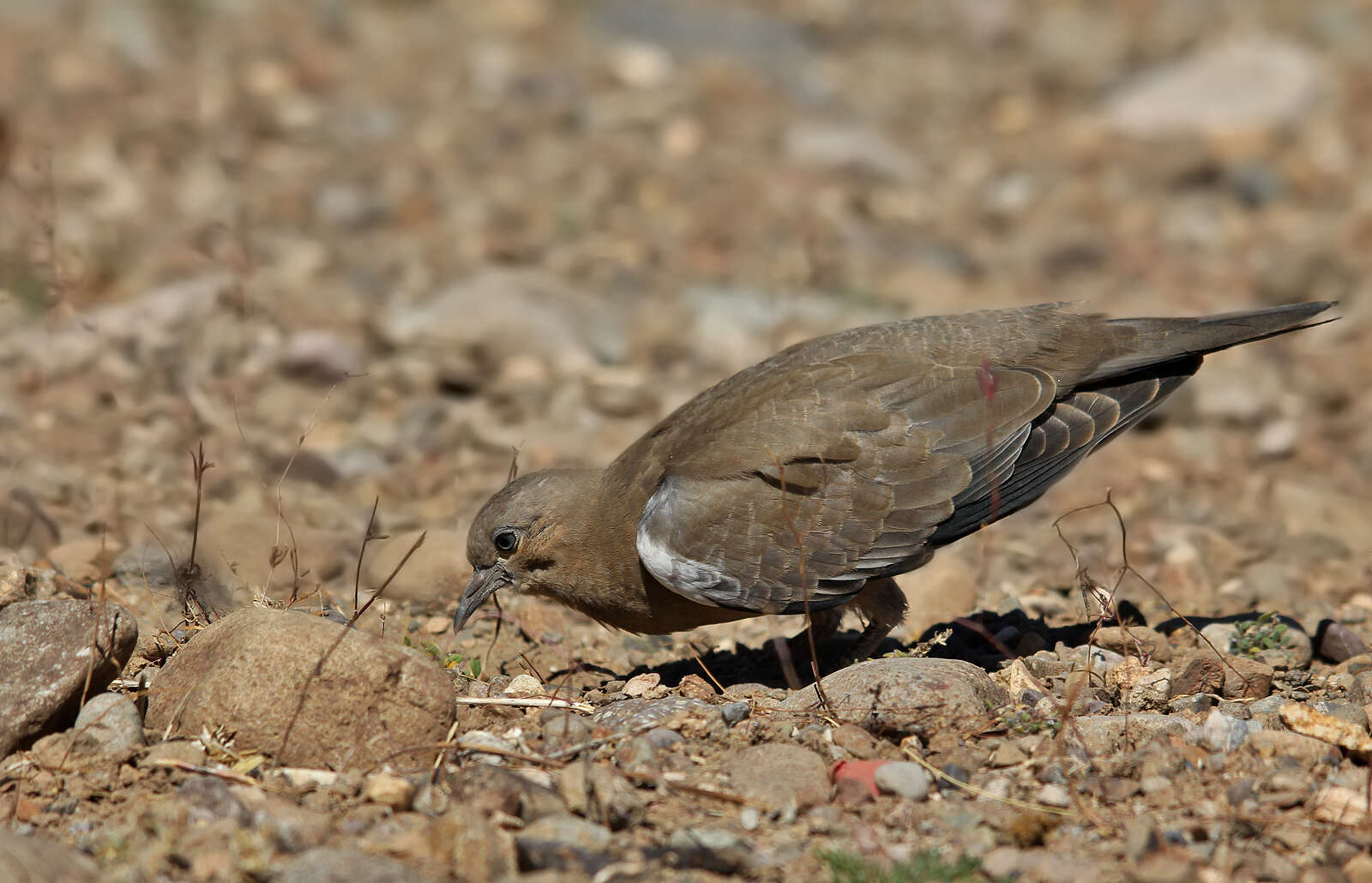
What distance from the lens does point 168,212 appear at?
1121 cm

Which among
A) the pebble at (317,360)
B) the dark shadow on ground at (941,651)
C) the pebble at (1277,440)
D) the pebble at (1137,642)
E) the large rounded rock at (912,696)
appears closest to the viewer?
the large rounded rock at (912,696)

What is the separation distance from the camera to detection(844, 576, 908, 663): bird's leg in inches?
245

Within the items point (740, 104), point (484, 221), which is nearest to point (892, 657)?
point (484, 221)

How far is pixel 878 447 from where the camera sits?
587 cm

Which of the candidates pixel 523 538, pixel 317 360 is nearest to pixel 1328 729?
pixel 523 538

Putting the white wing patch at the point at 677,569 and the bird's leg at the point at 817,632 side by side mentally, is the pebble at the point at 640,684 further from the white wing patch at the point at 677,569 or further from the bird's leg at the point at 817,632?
the bird's leg at the point at 817,632

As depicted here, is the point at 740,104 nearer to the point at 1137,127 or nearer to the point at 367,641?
the point at 1137,127

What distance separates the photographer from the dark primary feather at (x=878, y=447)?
5762mm

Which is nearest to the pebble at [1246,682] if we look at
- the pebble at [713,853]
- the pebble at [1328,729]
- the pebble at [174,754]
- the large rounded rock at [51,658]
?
the pebble at [1328,729]

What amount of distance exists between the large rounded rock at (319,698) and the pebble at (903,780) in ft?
4.74

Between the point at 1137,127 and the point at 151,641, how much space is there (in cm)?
1093

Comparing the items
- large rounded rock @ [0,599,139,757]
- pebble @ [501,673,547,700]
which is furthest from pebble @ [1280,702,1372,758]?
large rounded rock @ [0,599,139,757]

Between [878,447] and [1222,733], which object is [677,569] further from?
[1222,733]

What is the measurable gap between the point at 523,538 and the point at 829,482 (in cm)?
136
